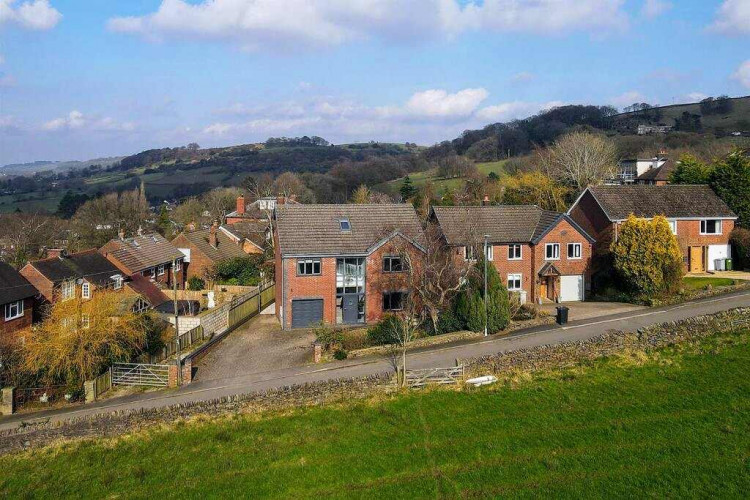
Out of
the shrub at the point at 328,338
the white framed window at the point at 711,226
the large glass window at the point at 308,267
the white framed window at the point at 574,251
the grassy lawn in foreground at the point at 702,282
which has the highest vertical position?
the white framed window at the point at 711,226

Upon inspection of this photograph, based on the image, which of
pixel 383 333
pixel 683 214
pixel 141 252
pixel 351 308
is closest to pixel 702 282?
pixel 683 214

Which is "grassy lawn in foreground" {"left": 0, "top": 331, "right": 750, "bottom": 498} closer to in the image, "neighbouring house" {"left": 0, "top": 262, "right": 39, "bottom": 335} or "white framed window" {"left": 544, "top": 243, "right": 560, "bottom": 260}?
"white framed window" {"left": 544, "top": 243, "right": 560, "bottom": 260}

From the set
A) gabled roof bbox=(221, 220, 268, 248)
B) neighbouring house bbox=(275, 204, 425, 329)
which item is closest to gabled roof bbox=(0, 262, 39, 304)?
neighbouring house bbox=(275, 204, 425, 329)

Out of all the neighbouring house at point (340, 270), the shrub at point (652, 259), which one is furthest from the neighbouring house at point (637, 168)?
the neighbouring house at point (340, 270)

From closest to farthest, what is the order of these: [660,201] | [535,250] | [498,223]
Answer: [535,250], [498,223], [660,201]

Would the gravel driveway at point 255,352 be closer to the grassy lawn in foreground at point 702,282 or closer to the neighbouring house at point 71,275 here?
the neighbouring house at point 71,275

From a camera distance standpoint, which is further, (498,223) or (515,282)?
(498,223)

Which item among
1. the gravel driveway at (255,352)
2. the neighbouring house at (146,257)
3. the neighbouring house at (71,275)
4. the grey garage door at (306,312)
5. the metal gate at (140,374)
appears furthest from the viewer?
the neighbouring house at (146,257)

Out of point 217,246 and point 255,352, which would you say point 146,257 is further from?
point 255,352
